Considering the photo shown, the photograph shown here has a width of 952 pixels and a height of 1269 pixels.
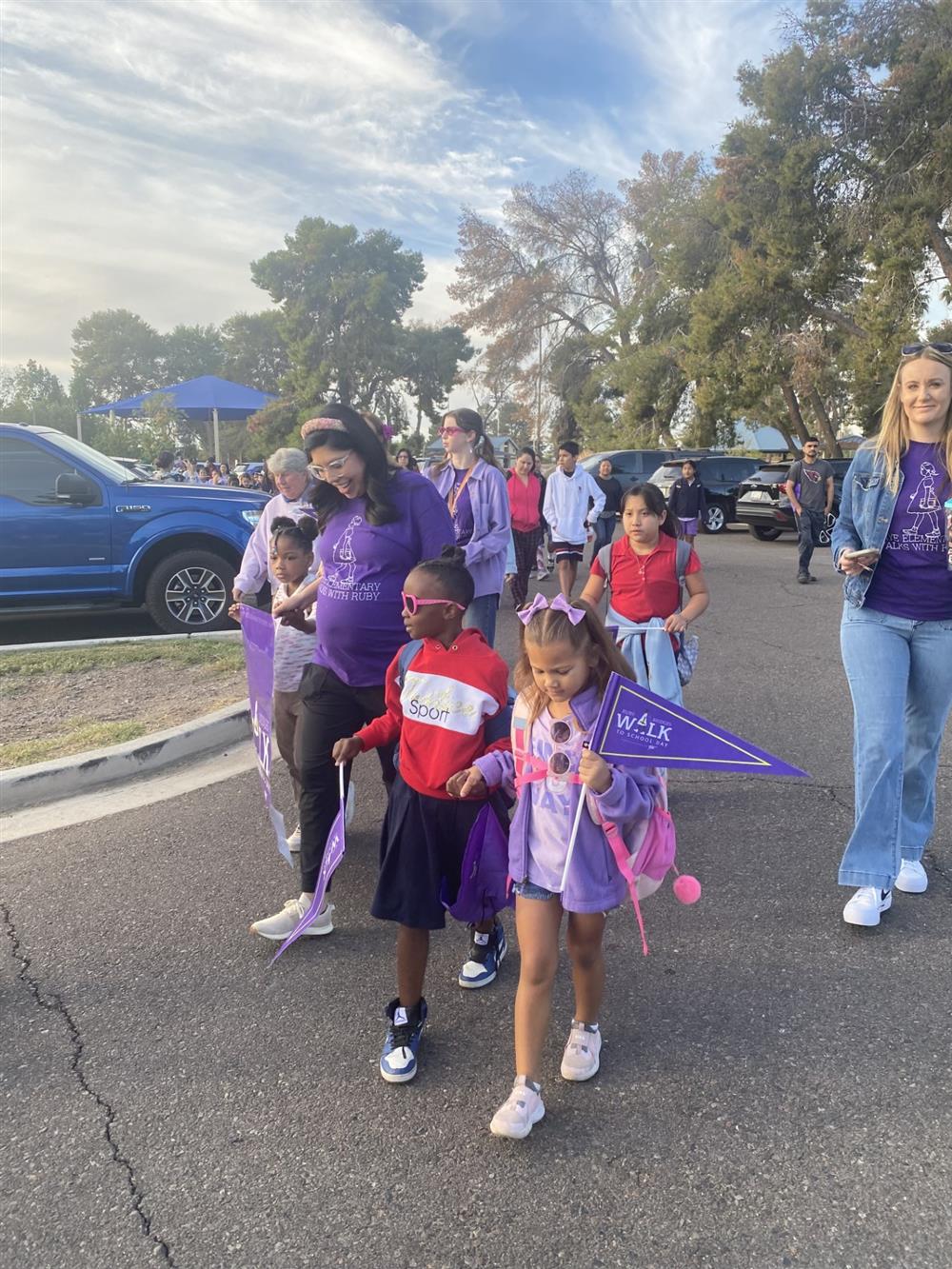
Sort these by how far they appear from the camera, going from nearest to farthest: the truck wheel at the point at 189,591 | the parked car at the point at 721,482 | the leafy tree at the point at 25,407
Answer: the truck wheel at the point at 189,591 → the parked car at the point at 721,482 → the leafy tree at the point at 25,407

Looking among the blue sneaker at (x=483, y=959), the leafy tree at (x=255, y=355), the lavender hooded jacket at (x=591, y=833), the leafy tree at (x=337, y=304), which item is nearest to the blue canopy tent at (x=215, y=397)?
the blue sneaker at (x=483, y=959)

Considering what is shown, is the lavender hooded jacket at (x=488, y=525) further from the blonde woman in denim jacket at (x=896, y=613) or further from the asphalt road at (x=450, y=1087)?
the blonde woman in denim jacket at (x=896, y=613)

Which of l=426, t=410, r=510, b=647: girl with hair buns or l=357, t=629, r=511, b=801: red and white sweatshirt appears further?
l=426, t=410, r=510, b=647: girl with hair buns

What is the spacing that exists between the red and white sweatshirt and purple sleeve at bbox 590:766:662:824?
389mm

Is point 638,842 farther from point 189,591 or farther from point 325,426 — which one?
point 189,591

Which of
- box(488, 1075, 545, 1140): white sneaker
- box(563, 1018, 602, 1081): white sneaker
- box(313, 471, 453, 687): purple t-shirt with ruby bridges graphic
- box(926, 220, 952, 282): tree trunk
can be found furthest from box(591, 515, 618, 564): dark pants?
box(926, 220, 952, 282): tree trunk

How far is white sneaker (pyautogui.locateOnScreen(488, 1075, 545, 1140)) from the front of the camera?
→ 2277mm

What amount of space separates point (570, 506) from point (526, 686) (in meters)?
7.70

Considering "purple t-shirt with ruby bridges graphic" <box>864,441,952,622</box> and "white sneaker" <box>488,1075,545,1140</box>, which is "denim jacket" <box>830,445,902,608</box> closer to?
"purple t-shirt with ruby bridges graphic" <box>864,441,952,622</box>

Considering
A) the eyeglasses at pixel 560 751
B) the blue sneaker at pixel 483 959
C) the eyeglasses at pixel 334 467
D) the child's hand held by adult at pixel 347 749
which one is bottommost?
the blue sneaker at pixel 483 959

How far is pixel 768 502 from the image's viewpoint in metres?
18.6

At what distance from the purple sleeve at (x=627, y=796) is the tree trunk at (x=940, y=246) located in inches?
934

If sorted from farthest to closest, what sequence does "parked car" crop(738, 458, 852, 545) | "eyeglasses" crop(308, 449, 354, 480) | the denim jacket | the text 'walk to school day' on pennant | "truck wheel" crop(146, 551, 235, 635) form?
"parked car" crop(738, 458, 852, 545)
"truck wheel" crop(146, 551, 235, 635)
the text 'walk to school day' on pennant
the denim jacket
"eyeglasses" crop(308, 449, 354, 480)

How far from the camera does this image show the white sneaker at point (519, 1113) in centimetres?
228
